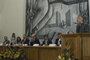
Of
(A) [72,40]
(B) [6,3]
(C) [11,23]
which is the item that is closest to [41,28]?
(C) [11,23]

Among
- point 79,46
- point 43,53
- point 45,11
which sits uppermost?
point 45,11

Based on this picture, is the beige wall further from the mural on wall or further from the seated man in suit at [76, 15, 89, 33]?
the seated man in suit at [76, 15, 89, 33]

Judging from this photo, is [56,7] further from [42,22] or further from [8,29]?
[8,29]

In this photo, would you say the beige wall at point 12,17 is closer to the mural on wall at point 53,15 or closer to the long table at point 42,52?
the mural on wall at point 53,15

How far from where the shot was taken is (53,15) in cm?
1140

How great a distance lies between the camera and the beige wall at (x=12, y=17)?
41.5 feet

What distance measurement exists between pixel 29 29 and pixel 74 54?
282 inches

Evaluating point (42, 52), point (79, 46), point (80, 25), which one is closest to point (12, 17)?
point (42, 52)

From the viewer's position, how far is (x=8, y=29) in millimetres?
13203

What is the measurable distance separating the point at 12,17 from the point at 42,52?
21.4ft

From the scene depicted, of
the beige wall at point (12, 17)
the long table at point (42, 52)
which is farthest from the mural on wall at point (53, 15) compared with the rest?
the long table at point (42, 52)

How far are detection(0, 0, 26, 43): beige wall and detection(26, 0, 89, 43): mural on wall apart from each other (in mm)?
609

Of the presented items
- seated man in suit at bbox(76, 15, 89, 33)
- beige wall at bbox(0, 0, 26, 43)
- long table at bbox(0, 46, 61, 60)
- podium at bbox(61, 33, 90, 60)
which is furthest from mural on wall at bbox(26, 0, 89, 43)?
podium at bbox(61, 33, 90, 60)

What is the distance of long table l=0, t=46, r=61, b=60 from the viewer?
7.03 m
